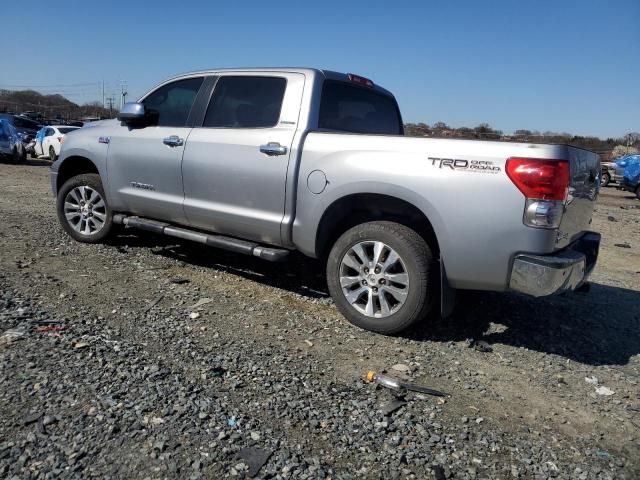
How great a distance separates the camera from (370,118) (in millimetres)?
5383

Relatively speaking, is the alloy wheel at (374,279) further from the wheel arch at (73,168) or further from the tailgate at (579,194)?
the wheel arch at (73,168)

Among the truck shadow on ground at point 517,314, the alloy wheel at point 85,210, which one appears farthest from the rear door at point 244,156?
the alloy wheel at point 85,210

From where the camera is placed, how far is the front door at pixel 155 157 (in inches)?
207

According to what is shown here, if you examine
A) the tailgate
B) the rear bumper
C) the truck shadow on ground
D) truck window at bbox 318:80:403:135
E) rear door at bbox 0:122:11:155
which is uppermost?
truck window at bbox 318:80:403:135

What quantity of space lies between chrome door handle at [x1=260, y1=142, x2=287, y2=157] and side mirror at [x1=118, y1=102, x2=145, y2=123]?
1738 mm

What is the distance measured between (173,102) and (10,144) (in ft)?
48.8

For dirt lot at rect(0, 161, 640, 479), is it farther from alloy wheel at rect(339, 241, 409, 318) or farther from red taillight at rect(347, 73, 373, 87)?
red taillight at rect(347, 73, 373, 87)

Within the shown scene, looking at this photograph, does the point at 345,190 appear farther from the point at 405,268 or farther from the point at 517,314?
the point at 517,314

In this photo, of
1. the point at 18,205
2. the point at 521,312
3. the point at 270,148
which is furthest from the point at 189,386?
the point at 18,205

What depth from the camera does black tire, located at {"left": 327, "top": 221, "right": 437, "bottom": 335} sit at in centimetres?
390

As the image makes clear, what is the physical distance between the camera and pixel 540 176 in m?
3.35

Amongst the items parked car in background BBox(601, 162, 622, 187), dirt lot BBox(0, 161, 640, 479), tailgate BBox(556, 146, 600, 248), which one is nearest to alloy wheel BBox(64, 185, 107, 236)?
dirt lot BBox(0, 161, 640, 479)

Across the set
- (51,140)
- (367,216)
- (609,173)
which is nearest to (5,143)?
(51,140)

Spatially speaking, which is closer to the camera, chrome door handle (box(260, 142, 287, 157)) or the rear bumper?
the rear bumper
